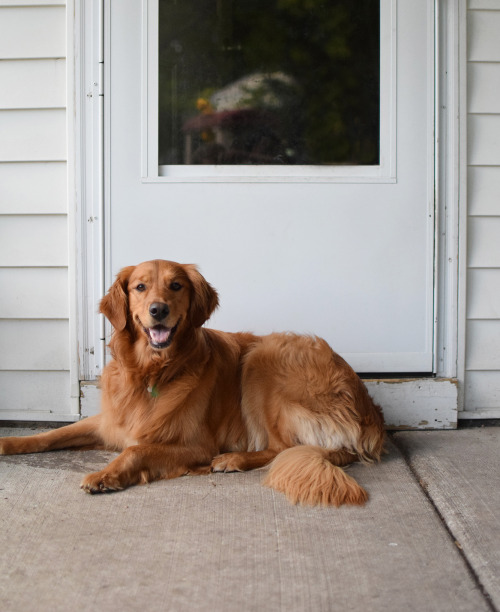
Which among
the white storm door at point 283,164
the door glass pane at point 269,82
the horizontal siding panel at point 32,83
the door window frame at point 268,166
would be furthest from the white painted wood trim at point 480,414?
the horizontal siding panel at point 32,83

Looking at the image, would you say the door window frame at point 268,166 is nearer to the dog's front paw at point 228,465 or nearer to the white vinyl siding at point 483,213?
the white vinyl siding at point 483,213

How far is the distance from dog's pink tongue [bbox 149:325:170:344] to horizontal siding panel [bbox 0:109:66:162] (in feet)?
4.19

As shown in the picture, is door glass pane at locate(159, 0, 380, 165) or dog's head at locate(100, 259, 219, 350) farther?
door glass pane at locate(159, 0, 380, 165)

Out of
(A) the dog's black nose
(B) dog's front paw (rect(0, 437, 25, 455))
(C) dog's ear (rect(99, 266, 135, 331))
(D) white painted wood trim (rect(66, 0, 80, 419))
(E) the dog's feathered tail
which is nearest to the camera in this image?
(E) the dog's feathered tail

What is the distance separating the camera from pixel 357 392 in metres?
3.22

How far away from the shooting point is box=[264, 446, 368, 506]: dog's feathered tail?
263 centimetres

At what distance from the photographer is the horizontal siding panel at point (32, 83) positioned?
359 cm

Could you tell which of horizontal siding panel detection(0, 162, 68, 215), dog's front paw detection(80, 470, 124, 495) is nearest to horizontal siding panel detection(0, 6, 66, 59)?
horizontal siding panel detection(0, 162, 68, 215)

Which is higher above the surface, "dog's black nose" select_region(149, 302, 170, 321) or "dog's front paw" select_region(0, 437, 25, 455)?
"dog's black nose" select_region(149, 302, 170, 321)

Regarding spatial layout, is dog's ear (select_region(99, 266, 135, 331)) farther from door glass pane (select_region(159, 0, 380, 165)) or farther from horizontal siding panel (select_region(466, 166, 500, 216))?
horizontal siding panel (select_region(466, 166, 500, 216))

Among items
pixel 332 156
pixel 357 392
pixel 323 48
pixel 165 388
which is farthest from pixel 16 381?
pixel 323 48

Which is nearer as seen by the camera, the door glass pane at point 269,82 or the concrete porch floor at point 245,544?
the concrete porch floor at point 245,544

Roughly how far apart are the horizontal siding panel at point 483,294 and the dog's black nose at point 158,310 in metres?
1.79

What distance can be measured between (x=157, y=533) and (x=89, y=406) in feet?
4.75
